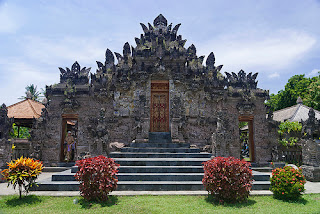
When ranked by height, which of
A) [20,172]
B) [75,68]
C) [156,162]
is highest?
[75,68]

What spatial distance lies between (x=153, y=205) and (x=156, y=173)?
8.68ft

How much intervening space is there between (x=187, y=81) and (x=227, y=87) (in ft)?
8.44

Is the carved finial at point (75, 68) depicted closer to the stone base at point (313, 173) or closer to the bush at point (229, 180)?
the bush at point (229, 180)

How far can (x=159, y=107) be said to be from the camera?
1301 centimetres

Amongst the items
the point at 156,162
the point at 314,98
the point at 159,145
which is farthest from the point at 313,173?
the point at 314,98

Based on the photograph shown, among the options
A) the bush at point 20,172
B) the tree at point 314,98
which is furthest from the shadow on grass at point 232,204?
the tree at point 314,98

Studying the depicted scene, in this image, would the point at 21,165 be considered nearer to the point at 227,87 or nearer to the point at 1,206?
the point at 1,206

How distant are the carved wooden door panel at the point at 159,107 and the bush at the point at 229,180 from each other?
7.15 m

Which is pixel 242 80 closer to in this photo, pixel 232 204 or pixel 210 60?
pixel 210 60

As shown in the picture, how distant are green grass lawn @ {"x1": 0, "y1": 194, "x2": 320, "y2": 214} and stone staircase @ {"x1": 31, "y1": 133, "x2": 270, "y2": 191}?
0.83 metres

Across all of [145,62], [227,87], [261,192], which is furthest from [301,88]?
[261,192]

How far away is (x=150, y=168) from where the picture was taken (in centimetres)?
820

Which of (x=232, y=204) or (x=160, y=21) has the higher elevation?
(x=160, y=21)

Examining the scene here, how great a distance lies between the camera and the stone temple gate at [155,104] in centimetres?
1266
